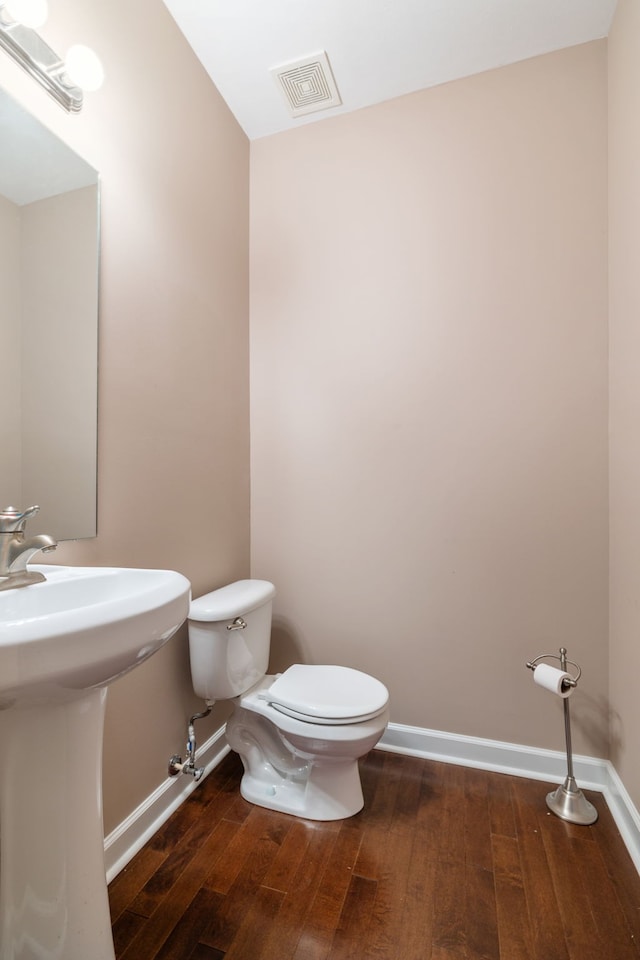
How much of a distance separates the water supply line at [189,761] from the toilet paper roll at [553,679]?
112cm

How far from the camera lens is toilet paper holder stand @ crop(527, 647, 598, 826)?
1.41 metres

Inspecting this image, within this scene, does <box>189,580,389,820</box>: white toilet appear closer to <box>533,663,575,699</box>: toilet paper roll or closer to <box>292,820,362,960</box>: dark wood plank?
<box>292,820,362,960</box>: dark wood plank

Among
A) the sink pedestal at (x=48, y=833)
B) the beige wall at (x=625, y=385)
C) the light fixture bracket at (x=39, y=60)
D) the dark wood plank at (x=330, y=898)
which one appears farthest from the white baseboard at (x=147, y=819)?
the light fixture bracket at (x=39, y=60)

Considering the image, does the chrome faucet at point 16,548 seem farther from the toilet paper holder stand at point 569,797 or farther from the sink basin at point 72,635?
the toilet paper holder stand at point 569,797

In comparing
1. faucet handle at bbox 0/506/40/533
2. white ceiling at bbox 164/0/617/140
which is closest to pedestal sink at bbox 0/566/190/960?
faucet handle at bbox 0/506/40/533

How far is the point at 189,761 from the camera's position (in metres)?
1.44

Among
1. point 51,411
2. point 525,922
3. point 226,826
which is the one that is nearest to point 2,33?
point 51,411

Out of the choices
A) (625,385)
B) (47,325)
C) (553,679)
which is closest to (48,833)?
(47,325)

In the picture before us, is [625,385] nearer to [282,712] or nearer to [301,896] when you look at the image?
[282,712]

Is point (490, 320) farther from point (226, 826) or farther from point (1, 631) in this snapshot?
point (226, 826)

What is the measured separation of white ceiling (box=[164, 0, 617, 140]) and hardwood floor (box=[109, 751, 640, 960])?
267cm

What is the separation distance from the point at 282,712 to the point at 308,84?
7.67 feet

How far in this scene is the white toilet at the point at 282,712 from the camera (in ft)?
4.36

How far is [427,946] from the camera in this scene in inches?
39.9
